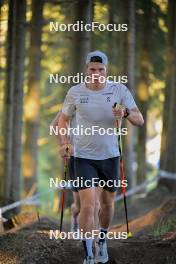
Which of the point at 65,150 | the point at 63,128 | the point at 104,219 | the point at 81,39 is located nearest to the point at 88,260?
the point at 104,219

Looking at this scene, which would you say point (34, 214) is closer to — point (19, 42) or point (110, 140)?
point (19, 42)

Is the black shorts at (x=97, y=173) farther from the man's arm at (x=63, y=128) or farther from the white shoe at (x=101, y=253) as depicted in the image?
the white shoe at (x=101, y=253)

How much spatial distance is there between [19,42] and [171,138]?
229 inches

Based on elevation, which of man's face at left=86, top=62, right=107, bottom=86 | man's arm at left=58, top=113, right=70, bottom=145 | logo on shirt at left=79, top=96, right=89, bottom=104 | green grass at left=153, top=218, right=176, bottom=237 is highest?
man's face at left=86, top=62, right=107, bottom=86

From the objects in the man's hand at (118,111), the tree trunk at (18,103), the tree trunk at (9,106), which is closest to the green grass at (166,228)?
the man's hand at (118,111)

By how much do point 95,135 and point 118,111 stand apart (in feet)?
1.18

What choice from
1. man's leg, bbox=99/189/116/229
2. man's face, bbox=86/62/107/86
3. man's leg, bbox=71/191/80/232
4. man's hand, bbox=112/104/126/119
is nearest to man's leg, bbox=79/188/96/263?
man's leg, bbox=99/189/116/229

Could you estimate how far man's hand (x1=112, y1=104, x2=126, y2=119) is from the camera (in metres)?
6.82

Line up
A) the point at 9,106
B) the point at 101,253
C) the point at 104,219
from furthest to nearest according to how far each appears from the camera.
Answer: the point at 9,106
the point at 104,219
the point at 101,253

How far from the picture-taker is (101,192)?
23.9ft

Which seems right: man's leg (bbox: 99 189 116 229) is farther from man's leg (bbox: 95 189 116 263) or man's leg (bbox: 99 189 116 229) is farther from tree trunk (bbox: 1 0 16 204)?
tree trunk (bbox: 1 0 16 204)

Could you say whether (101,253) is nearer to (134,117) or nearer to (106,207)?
(106,207)

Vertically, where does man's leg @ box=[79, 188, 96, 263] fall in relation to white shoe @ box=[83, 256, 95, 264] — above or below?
above

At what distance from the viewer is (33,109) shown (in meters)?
18.4
